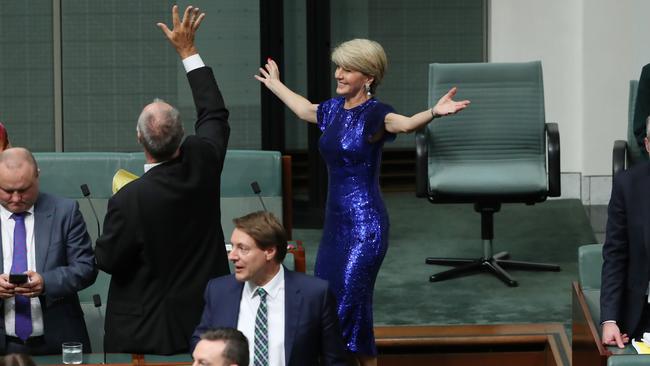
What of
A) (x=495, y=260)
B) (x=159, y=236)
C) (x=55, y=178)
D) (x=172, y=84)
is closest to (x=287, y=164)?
(x=55, y=178)

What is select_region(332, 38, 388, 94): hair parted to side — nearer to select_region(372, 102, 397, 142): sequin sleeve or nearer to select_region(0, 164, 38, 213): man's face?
select_region(372, 102, 397, 142): sequin sleeve

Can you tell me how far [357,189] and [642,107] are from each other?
1.83 meters

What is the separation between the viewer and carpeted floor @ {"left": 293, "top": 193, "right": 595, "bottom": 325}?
6.54 meters

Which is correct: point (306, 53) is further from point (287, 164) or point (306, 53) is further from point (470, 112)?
point (287, 164)

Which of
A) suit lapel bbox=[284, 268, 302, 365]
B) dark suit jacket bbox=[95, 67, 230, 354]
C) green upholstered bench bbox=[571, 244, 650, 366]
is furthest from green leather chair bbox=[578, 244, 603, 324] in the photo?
dark suit jacket bbox=[95, 67, 230, 354]

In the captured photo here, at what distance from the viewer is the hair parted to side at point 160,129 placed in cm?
436

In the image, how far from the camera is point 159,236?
445 cm

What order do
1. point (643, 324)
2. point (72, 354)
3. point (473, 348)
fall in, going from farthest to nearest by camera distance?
1. point (473, 348)
2. point (643, 324)
3. point (72, 354)

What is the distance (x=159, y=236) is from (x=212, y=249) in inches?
7.9

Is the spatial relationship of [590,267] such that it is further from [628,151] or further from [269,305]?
[628,151]

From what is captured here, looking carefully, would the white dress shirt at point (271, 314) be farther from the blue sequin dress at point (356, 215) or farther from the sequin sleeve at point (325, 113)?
the sequin sleeve at point (325, 113)

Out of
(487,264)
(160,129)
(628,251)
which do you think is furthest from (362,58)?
(487,264)

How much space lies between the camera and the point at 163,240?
4.46 metres

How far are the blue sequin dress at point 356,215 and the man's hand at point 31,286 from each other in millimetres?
1068
